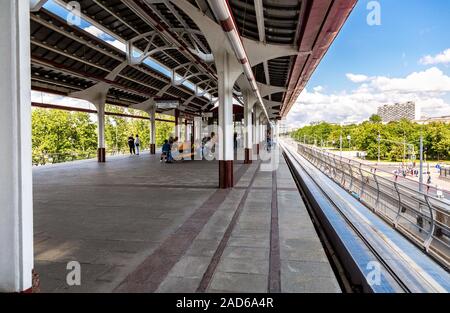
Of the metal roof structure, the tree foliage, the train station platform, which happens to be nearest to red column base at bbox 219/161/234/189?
the train station platform

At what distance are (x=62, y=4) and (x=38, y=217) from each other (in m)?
6.72

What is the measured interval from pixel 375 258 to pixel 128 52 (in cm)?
1162

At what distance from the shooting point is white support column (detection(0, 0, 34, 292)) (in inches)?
81.7

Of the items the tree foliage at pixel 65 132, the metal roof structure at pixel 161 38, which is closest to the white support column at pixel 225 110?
the metal roof structure at pixel 161 38

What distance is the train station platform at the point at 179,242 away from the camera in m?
2.90

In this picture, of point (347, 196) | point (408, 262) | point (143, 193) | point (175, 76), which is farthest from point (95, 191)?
point (175, 76)

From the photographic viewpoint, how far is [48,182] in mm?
9625

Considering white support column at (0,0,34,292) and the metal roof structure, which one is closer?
white support column at (0,0,34,292)

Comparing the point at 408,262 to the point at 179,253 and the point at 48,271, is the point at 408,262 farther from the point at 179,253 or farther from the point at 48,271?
the point at 48,271

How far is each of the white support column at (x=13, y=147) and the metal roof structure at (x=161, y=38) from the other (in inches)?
138

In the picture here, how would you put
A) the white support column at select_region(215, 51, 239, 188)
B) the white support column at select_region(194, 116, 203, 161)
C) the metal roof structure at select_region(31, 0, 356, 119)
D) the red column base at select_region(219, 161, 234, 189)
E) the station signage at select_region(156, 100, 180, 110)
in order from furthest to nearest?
the white support column at select_region(194, 116, 203, 161), the station signage at select_region(156, 100, 180, 110), the red column base at select_region(219, 161, 234, 189), the white support column at select_region(215, 51, 239, 188), the metal roof structure at select_region(31, 0, 356, 119)

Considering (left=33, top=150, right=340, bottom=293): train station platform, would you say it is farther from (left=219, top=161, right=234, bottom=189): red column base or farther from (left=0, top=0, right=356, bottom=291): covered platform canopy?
(left=0, top=0, right=356, bottom=291): covered platform canopy

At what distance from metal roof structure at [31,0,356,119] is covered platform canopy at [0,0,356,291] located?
0.11 feet
